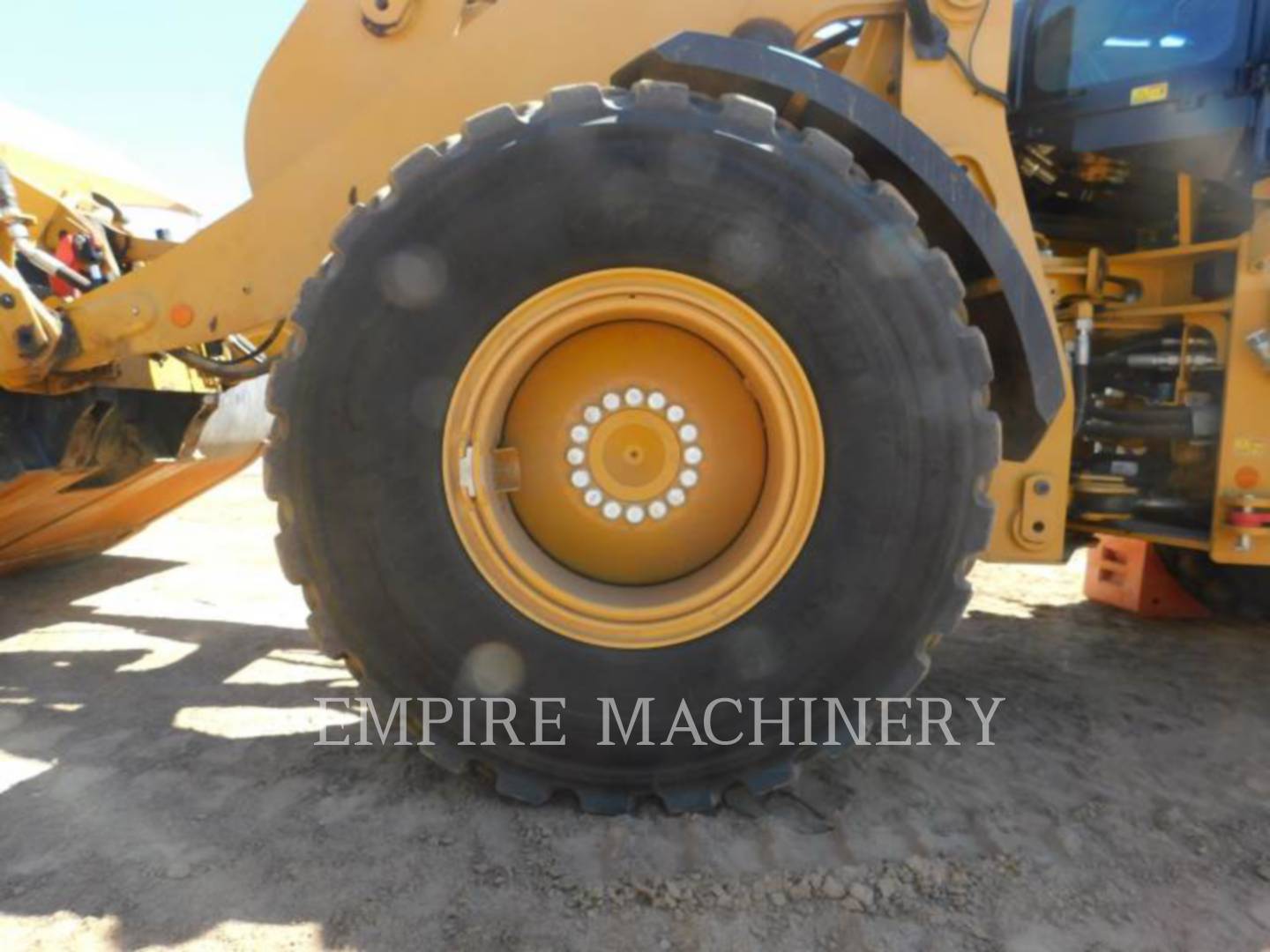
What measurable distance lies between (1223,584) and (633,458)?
3.30 m

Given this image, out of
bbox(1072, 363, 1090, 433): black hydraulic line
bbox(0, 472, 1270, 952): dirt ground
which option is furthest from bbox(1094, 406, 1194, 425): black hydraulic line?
bbox(0, 472, 1270, 952): dirt ground

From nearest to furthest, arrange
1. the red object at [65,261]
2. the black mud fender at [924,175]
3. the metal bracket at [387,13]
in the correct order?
1. the black mud fender at [924,175]
2. the metal bracket at [387,13]
3. the red object at [65,261]

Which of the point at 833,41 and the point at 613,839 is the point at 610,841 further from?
the point at 833,41

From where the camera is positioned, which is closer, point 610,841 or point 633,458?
point 610,841

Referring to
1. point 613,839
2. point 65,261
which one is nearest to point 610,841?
point 613,839

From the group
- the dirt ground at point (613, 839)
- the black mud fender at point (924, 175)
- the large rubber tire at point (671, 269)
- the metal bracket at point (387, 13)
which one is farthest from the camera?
the metal bracket at point (387, 13)

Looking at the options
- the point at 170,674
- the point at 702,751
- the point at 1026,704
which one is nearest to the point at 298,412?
the point at 702,751

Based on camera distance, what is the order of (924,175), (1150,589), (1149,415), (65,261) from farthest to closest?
(1150,589) → (65,261) → (1149,415) → (924,175)

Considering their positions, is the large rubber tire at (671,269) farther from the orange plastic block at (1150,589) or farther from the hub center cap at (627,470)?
→ the orange plastic block at (1150,589)

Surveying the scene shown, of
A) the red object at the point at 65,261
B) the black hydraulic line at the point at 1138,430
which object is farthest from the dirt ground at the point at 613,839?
the red object at the point at 65,261

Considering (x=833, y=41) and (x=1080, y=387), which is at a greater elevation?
(x=833, y=41)

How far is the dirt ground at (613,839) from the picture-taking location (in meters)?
1.63

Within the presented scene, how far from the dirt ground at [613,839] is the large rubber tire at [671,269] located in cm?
20

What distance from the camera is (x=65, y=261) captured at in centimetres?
337
